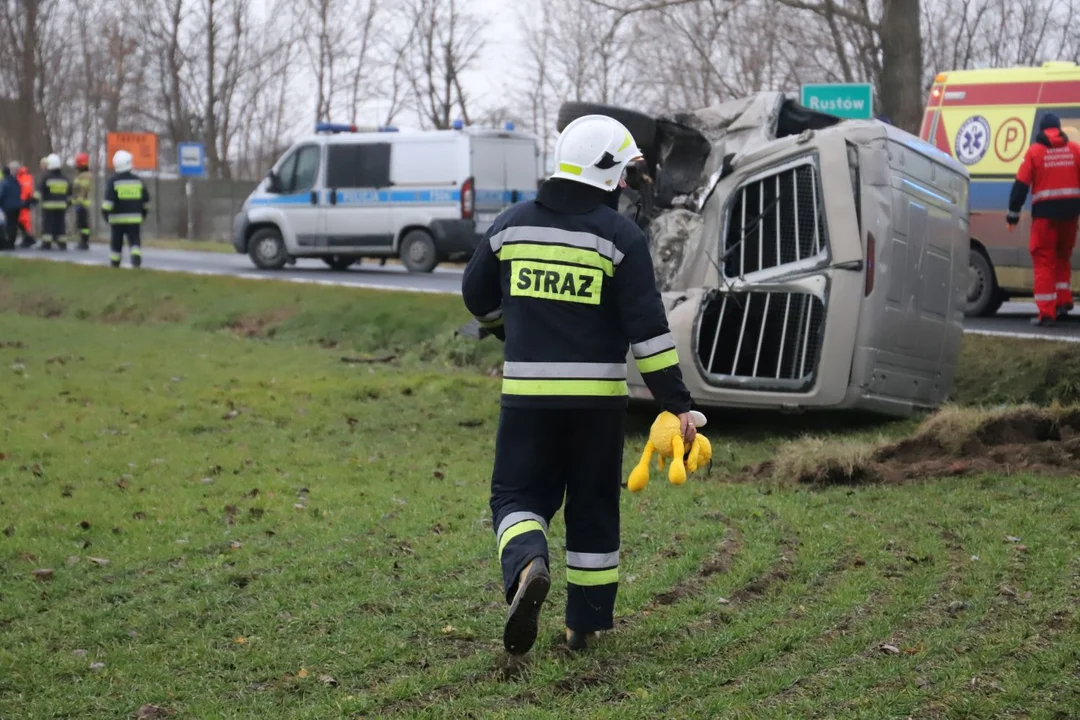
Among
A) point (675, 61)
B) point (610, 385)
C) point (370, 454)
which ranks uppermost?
point (675, 61)

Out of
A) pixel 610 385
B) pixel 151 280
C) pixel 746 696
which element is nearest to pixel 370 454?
pixel 610 385

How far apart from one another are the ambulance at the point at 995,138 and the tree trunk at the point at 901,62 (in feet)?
15.0

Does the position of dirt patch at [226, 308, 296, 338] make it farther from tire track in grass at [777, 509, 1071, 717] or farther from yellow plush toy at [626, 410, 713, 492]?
yellow plush toy at [626, 410, 713, 492]

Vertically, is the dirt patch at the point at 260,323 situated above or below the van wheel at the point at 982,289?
below

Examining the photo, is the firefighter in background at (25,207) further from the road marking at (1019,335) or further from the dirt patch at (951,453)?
the dirt patch at (951,453)

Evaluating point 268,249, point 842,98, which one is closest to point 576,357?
point 842,98

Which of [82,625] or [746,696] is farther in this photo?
[82,625]

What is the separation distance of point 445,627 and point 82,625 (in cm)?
148

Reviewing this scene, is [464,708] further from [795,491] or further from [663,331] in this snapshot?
[795,491]

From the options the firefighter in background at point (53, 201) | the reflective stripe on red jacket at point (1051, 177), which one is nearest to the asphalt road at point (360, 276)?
the firefighter in background at point (53, 201)

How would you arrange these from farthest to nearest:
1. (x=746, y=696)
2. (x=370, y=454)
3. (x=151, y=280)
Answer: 1. (x=151, y=280)
2. (x=370, y=454)
3. (x=746, y=696)

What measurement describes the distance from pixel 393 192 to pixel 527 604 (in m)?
18.2

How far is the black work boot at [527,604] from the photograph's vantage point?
4.46 metres

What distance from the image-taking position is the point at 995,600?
523 centimetres
